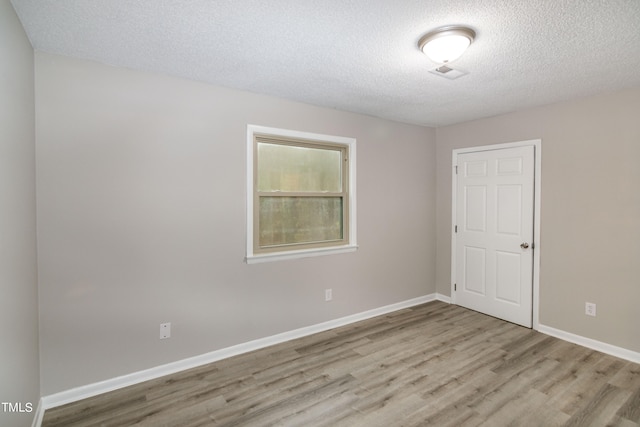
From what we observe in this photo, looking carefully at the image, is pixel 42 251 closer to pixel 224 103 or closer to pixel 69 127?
pixel 69 127

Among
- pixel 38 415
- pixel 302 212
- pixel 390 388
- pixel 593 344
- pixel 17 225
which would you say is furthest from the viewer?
pixel 302 212

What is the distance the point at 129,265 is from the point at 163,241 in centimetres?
29

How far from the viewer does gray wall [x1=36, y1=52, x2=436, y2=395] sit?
86.1 inches

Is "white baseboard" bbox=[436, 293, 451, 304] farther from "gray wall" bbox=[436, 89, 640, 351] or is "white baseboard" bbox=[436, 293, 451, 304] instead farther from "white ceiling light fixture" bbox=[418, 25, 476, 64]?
"white ceiling light fixture" bbox=[418, 25, 476, 64]

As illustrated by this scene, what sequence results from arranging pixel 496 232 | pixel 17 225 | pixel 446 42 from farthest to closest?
pixel 496 232 → pixel 446 42 → pixel 17 225

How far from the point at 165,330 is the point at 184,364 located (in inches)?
13.5

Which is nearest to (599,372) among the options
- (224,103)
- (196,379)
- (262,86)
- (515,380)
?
(515,380)

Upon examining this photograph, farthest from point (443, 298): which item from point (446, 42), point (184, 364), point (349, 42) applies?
point (349, 42)

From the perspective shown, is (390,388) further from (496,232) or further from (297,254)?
(496,232)

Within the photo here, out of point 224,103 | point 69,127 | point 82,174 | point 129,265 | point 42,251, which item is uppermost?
point 224,103

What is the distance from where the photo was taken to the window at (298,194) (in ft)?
10.1

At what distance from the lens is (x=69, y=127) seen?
2207mm

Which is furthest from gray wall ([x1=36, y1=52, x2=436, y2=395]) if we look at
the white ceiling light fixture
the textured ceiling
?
the white ceiling light fixture

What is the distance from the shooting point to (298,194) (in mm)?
3352
